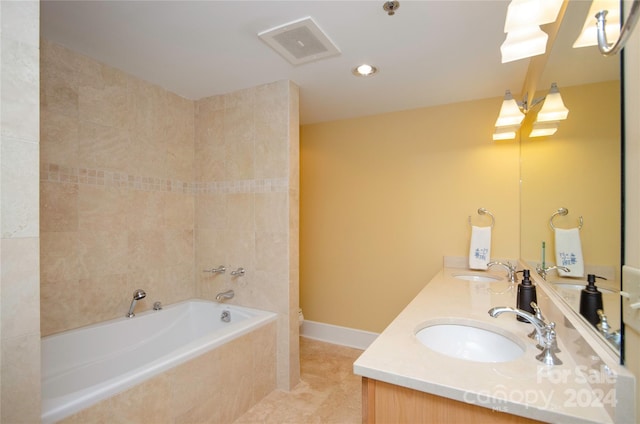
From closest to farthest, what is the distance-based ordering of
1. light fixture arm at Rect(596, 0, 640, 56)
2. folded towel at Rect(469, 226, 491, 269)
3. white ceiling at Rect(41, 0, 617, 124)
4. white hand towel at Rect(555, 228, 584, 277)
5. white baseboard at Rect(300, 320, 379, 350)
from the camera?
1. light fixture arm at Rect(596, 0, 640, 56)
2. white hand towel at Rect(555, 228, 584, 277)
3. white ceiling at Rect(41, 0, 617, 124)
4. folded towel at Rect(469, 226, 491, 269)
5. white baseboard at Rect(300, 320, 379, 350)

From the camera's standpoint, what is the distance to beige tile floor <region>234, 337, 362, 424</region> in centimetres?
198

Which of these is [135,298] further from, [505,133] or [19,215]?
[505,133]

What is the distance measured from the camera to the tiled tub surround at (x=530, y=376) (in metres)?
0.70

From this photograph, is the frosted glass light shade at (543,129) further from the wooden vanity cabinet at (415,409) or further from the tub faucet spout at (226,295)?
the tub faucet spout at (226,295)

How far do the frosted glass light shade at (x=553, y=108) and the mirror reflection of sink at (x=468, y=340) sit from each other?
951 mm

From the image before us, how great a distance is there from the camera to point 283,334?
7.64 ft

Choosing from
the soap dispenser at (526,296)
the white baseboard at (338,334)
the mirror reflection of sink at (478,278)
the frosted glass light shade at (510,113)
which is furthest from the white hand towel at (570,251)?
the white baseboard at (338,334)

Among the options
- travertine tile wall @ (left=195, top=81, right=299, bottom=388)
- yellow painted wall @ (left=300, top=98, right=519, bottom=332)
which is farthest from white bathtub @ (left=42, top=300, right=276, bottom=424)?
yellow painted wall @ (left=300, top=98, right=519, bottom=332)

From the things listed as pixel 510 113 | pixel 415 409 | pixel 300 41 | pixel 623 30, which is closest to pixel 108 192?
pixel 300 41

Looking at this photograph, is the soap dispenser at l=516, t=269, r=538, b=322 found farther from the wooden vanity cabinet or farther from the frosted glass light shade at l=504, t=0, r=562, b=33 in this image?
the frosted glass light shade at l=504, t=0, r=562, b=33

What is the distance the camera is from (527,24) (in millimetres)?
995

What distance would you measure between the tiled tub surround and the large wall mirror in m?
0.08

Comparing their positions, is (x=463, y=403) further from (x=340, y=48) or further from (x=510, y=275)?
(x=340, y=48)

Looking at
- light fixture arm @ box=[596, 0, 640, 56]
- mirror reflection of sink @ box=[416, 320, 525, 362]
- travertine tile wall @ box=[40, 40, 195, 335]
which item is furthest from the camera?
travertine tile wall @ box=[40, 40, 195, 335]
